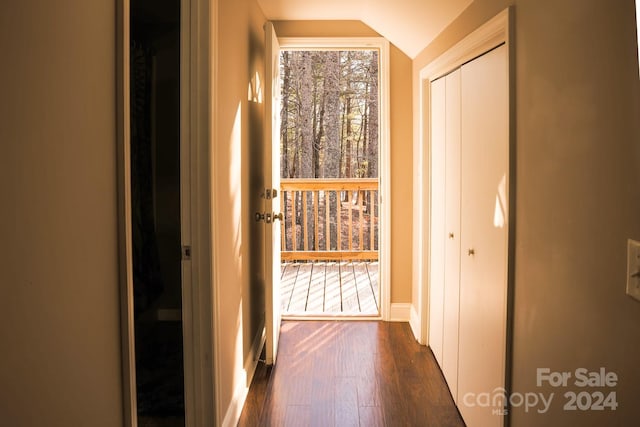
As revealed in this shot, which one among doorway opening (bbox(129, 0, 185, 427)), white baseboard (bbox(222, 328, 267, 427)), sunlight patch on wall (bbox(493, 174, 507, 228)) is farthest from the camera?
doorway opening (bbox(129, 0, 185, 427))

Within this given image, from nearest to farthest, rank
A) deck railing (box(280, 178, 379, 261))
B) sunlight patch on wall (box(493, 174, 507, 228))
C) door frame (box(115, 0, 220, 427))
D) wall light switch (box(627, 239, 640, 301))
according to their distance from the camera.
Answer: wall light switch (box(627, 239, 640, 301))
sunlight patch on wall (box(493, 174, 507, 228))
door frame (box(115, 0, 220, 427))
deck railing (box(280, 178, 379, 261))

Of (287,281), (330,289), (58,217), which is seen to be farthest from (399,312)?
(58,217)

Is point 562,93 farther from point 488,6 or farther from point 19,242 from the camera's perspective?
point 19,242

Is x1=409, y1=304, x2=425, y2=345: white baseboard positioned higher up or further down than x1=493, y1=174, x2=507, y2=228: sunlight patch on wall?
further down

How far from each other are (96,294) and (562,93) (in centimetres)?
127

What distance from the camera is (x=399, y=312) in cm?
420

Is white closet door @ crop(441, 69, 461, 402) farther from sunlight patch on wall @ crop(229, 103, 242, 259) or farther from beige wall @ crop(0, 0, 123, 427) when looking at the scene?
beige wall @ crop(0, 0, 123, 427)

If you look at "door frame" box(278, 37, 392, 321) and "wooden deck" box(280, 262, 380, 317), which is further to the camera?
"wooden deck" box(280, 262, 380, 317)

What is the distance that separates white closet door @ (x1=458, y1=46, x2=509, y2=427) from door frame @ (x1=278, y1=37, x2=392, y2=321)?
1427mm

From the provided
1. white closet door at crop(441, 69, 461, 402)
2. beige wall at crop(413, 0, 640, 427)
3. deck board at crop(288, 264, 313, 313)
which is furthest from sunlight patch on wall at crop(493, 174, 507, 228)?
deck board at crop(288, 264, 313, 313)

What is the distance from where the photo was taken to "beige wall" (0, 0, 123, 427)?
833mm

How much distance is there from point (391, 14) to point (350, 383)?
228cm

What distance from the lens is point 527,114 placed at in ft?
5.59

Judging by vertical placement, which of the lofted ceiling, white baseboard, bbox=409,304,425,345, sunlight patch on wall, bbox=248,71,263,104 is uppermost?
the lofted ceiling
